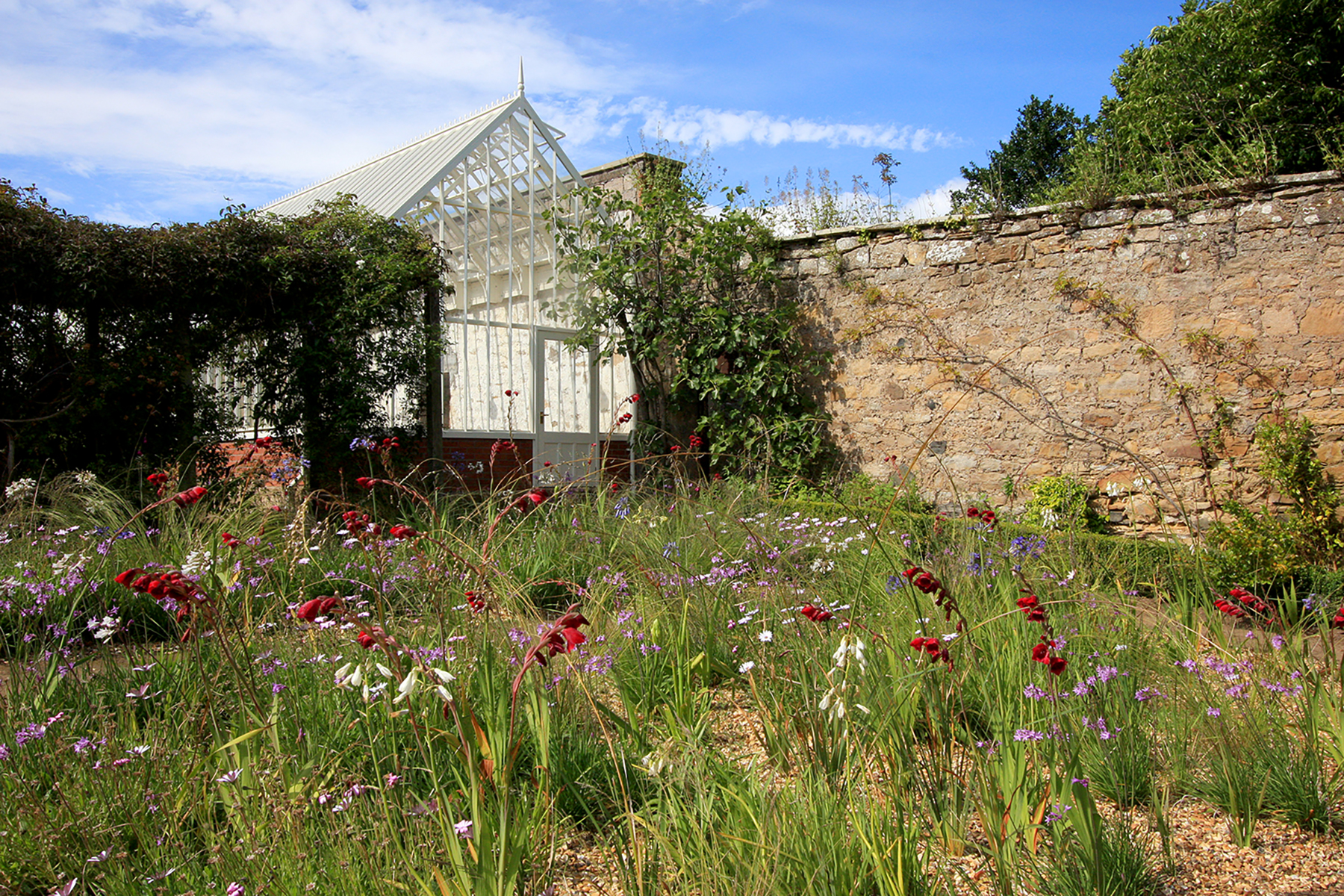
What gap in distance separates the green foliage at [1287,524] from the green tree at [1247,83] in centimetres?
326

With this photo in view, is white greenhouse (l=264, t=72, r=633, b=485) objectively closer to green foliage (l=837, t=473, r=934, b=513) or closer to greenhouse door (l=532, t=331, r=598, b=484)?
greenhouse door (l=532, t=331, r=598, b=484)

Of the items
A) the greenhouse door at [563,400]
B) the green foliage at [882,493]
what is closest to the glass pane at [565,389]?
the greenhouse door at [563,400]

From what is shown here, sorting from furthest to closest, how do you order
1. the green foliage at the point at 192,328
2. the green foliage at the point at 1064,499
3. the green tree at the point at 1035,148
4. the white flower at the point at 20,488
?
the green tree at the point at 1035,148
the green foliage at the point at 1064,499
the green foliage at the point at 192,328
the white flower at the point at 20,488

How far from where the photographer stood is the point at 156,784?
82.1 inches

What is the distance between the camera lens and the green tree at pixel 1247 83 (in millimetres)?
8562

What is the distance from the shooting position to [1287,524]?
5742 mm

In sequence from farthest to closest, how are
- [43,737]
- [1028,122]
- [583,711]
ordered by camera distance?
[1028,122] < [583,711] < [43,737]

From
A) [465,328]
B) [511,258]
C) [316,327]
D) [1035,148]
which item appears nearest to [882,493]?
[465,328]

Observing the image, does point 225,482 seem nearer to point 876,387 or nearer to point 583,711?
point 583,711

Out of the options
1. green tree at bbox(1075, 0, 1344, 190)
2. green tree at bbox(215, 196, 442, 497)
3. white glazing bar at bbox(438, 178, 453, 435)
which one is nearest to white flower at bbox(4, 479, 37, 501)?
green tree at bbox(215, 196, 442, 497)

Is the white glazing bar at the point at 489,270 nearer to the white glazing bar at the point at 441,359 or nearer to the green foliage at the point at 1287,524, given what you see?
the white glazing bar at the point at 441,359

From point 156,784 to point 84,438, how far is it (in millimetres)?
4984

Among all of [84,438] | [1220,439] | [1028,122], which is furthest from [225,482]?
[1028,122]

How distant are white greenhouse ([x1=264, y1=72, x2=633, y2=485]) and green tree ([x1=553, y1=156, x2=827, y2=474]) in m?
0.47
